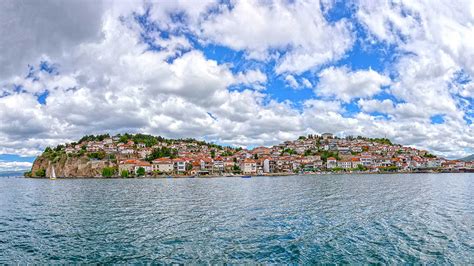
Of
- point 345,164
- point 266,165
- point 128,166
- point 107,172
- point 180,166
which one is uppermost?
point 128,166

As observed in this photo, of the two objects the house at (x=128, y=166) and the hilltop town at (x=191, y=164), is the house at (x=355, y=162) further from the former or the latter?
the house at (x=128, y=166)

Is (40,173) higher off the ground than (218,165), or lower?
lower

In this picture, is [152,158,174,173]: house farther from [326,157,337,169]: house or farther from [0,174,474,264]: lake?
[0,174,474,264]: lake

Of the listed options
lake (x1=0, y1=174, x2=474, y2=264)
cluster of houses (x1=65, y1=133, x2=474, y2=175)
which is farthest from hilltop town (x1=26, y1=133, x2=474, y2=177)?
lake (x1=0, y1=174, x2=474, y2=264)

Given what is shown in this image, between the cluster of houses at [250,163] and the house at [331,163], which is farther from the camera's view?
the house at [331,163]

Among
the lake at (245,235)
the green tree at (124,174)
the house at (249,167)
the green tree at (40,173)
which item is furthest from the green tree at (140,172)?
the lake at (245,235)

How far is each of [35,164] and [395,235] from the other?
181158mm

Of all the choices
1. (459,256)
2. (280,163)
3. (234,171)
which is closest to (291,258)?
(459,256)

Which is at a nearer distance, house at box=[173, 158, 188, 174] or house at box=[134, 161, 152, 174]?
house at box=[134, 161, 152, 174]

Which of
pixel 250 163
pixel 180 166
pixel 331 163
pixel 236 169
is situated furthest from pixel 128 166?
pixel 331 163

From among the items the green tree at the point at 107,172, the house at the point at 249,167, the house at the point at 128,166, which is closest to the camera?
the green tree at the point at 107,172

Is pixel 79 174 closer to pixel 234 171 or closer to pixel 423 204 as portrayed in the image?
pixel 234 171

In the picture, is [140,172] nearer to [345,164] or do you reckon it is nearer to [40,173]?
[40,173]

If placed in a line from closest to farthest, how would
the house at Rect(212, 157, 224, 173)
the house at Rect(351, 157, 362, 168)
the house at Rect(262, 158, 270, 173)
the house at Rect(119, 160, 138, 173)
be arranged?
the house at Rect(119, 160, 138, 173)
the house at Rect(212, 157, 224, 173)
the house at Rect(262, 158, 270, 173)
the house at Rect(351, 157, 362, 168)
